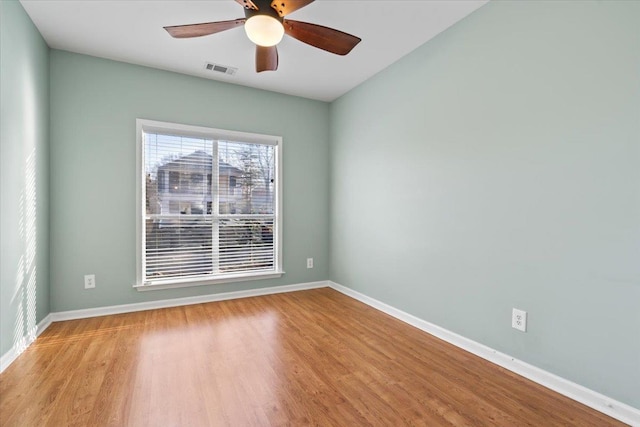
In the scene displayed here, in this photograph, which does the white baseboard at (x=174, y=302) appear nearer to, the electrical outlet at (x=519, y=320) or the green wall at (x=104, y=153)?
the green wall at (x=104, y=153)

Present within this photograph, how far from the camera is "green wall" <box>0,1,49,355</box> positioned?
6.85ft

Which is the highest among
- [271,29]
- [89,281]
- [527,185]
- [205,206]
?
[271,29]

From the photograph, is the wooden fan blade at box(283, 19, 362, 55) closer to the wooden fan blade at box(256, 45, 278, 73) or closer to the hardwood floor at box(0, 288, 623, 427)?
the wooden fan blade at box(256, 45, 278, 73)

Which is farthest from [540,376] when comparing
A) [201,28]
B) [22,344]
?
[22,344]

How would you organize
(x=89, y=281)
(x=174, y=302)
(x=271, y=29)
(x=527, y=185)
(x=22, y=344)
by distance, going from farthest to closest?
(x=174, y=302) < (x=89, y=281) < (x=22, y=344) < (x=527, y=185) < (x=271, y=29)

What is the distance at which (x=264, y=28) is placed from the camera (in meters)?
1.93

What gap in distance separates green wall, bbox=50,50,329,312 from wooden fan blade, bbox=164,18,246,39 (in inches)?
57.7

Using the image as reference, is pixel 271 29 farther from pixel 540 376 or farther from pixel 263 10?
pixel 540 376

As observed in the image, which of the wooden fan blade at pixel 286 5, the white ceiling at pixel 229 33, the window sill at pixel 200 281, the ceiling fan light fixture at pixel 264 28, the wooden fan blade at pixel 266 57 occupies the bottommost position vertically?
the window sill at pixel 200 281

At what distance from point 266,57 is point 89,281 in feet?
9.18

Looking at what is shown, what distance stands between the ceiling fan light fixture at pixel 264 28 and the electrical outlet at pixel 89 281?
9.29ft

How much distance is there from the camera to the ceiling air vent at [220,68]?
3307 mm

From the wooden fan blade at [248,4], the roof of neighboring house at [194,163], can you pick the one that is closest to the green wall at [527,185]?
the wooden fan blade at [248,4]

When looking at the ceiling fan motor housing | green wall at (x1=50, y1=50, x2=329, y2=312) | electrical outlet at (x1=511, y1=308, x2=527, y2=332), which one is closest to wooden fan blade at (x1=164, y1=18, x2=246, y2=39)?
the ceiling fan motor housing
